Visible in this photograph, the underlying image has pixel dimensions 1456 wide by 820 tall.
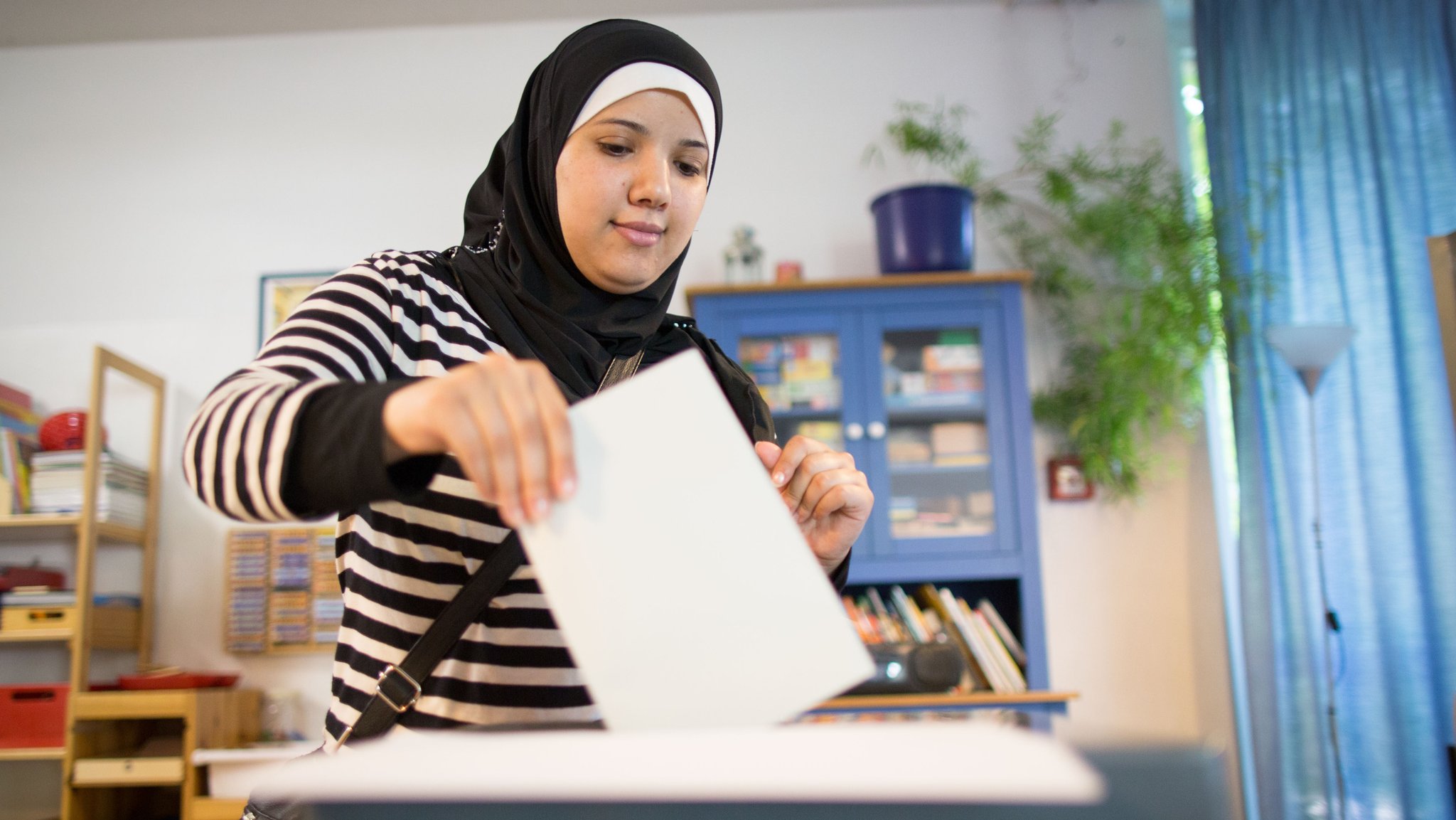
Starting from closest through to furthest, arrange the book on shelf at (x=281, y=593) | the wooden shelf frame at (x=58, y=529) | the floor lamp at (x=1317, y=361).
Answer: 1. the floor lamp at (x=1317, y=361)
2. the wooden shelf frame at (x=58, y=529)
3. the book on shelf at (x=281, y=593)

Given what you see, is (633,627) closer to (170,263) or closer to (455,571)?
(455,571)

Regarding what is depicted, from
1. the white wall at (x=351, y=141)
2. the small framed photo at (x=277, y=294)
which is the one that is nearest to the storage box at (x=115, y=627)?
the white wall at (x=351, y=141)

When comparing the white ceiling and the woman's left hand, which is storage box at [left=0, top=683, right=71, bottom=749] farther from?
the woman's left hand

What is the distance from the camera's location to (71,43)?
366 centimetres

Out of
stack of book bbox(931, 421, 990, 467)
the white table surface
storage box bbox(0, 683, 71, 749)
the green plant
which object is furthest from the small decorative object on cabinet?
the white table surface

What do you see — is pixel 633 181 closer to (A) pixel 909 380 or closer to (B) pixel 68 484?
(A) pixel 909 380

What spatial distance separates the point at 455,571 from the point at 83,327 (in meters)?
3.33

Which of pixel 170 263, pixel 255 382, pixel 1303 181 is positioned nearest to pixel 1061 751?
pixel 255 382

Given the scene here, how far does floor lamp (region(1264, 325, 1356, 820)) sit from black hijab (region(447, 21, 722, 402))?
228 centimetres

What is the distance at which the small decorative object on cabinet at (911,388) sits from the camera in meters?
3.04

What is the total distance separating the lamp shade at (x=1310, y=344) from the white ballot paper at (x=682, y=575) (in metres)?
2.70

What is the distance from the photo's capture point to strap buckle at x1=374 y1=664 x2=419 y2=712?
78 cm

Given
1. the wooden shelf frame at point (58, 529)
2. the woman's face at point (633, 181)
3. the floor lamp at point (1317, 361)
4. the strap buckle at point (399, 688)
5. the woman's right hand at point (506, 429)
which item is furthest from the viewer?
the wooden shelf frame at point (58, 529)

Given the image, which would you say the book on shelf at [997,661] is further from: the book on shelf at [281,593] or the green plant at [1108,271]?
the book on shelf at [281,593]
